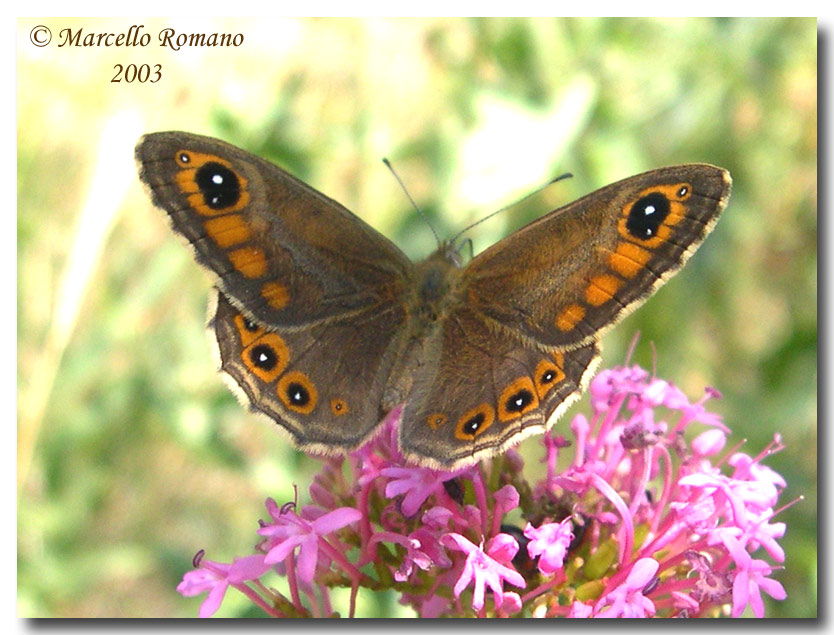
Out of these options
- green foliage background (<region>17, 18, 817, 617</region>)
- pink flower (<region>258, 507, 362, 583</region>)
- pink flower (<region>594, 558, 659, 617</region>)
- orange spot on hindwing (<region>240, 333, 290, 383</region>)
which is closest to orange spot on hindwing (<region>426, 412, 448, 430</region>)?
pink flower (<region>258, 507, 362, 583</region>)

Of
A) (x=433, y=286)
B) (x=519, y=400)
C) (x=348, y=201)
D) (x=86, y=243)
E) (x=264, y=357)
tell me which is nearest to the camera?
(x=519, y=400)

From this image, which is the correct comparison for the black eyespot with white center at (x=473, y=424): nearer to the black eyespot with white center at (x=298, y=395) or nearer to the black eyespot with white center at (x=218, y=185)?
the black eyespot with white center at (x=298, y=395)

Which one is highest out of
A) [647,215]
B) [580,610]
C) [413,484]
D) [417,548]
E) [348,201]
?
[348,201]

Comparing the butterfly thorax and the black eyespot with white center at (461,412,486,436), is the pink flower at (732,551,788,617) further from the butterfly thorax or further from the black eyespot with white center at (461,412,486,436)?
the butterfly thorax

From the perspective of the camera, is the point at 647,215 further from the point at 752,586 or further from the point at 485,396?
the point at 752,586

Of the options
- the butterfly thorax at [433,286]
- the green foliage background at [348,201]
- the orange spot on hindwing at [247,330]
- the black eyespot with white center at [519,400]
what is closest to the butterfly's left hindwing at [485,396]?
the black eyespot with white center at [519,400]

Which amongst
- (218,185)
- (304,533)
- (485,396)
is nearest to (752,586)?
(485,396)

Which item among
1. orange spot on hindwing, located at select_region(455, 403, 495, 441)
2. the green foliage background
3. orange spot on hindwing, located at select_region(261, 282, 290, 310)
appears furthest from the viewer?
the green foliage background

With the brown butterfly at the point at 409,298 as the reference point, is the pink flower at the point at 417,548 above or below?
below
